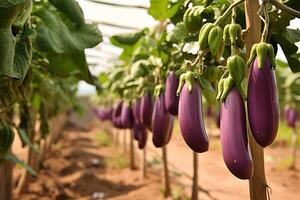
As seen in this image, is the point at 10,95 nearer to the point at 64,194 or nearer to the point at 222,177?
the point at 64,194

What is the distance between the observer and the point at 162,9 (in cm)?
133

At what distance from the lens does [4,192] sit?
93.7 inches

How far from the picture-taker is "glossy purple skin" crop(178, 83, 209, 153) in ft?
2.78

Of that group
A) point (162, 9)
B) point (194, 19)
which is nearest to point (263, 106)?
point (194, 19)

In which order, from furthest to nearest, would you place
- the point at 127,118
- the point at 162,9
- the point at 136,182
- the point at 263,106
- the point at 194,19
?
the point at 136,182, the point at 127,118, the point at 162,9, the point at 194,19, the point at 263,106

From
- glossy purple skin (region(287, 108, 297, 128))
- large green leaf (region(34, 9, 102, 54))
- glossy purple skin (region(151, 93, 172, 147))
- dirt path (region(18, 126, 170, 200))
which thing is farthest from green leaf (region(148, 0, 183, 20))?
→ glossy purple skin (region(287, 108, 297, 128))

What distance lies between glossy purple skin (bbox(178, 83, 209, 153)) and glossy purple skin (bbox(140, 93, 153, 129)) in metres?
0.62

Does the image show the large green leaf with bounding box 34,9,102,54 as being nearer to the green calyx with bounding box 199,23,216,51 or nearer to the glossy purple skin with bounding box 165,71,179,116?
the glossy purple skin with bounding box 165,71,179,116

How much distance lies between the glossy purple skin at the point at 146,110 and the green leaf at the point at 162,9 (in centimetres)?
35

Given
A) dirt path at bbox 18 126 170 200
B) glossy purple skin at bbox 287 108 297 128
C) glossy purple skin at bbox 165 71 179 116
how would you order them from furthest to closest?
glossy purple skin at bbox 287 108 297 128 < dirt path at bbox 18 126 170 200 < glossy purple skin at bbox 165 71 179 116

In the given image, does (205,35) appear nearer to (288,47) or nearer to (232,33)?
(232,33)

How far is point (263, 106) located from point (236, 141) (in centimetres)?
8

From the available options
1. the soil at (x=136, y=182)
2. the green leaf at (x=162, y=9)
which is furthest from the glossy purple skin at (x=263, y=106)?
the soil at (x=136, y=182)

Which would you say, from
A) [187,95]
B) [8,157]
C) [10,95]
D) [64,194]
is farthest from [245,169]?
[64,194]
